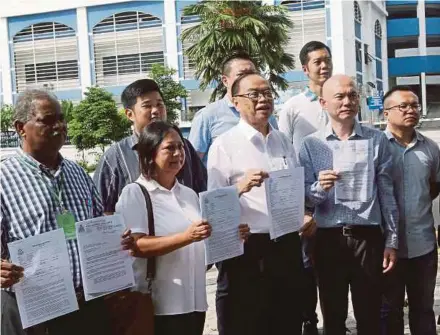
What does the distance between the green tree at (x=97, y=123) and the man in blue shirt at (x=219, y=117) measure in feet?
87.8

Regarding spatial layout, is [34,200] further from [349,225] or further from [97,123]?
[97,123]

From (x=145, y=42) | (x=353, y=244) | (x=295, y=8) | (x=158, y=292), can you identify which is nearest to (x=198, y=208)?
(x=158, y=292)

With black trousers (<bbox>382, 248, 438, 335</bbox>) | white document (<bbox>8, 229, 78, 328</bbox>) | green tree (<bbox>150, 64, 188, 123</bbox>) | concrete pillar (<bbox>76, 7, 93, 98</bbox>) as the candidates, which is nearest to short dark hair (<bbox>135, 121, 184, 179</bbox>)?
white document (<bbox>8, 229, 78, 328</bbox>)

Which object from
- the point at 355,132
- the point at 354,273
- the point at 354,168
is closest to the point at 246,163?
the point at 354,168

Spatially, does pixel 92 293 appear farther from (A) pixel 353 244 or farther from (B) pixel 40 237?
(A) pixel 353 244

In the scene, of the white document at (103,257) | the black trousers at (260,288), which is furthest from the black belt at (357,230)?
the white document at (103,257)

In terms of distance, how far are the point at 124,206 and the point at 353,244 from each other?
1343 millimetres

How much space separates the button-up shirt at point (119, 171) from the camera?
3.18 metres

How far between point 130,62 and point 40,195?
37.9 m

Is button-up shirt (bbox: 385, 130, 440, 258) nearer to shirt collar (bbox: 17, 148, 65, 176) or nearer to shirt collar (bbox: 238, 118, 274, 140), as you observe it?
shirt collar (bbox: 238, 118, 274, 140)

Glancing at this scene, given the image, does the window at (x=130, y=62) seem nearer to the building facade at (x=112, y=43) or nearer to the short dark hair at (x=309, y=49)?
the building facade at (x=112, y=43)

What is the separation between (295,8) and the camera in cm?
3503

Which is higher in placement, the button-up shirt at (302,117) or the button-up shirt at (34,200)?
the button-up shirt at (302,117)

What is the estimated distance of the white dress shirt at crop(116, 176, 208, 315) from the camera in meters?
2.72
